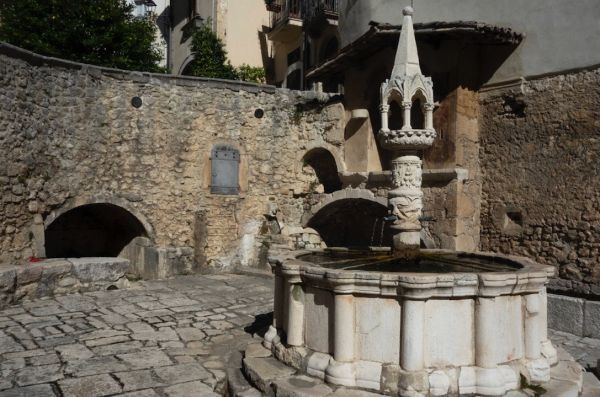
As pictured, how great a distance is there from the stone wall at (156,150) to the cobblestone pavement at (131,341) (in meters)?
1.99

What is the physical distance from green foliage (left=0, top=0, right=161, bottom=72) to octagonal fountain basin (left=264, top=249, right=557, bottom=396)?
11.8 m

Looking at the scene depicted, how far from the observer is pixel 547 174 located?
827 cm

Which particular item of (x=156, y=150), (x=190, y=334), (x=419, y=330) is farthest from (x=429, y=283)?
(x=156, y=150)

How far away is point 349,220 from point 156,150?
16.0 feet

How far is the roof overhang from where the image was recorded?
829 cm

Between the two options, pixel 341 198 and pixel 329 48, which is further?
pixel 329 48

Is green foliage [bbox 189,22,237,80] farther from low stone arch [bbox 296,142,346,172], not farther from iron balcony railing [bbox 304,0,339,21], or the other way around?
low stone arch [bbox 296,142,346,172]

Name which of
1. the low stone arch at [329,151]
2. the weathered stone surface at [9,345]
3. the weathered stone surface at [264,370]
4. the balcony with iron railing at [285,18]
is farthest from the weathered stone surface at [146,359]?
the balcony with iron railing at [285,18]

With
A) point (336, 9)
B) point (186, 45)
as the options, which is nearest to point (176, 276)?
point (336, 9)

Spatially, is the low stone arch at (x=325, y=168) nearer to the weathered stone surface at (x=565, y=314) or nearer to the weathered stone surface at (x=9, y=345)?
the weathered stone surface at (x=565, y=314)

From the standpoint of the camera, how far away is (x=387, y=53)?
10219 millimetres

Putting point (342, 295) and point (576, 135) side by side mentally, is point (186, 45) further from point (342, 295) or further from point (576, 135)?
point (342, 295)

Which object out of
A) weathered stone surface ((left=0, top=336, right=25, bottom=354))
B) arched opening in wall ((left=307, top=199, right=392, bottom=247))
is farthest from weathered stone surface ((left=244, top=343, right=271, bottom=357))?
arched opening in wall ((left=307, top=199, right=392, bottom=247))

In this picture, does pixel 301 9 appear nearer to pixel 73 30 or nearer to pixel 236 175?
pixel 73 30
